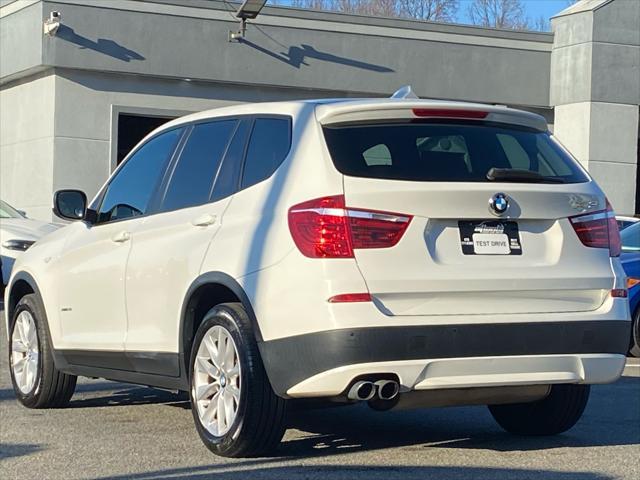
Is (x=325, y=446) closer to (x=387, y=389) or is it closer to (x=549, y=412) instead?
(x=387, y=389)

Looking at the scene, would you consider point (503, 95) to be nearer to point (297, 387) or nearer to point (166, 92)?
point (166, 92)

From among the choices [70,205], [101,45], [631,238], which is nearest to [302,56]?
[101,45]

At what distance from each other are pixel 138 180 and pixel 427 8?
35765mm

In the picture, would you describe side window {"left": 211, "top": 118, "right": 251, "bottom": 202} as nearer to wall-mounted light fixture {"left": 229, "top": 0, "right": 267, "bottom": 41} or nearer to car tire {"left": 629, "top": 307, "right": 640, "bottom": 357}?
car tire {"left": 629, "top": 307, "right": 640, "bottom": 357}

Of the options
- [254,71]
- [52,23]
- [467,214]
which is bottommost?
[467,214]

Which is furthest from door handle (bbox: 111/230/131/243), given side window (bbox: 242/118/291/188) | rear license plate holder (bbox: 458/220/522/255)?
rear license plate holder (bbox: 458/220/522/255)

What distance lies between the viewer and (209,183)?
7.36 metres

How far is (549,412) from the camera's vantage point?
25.4 feet

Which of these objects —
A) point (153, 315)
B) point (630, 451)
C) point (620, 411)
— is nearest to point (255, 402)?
point (153, 315)

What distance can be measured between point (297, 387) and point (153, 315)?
1482mm

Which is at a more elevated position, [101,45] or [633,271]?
[101,45]

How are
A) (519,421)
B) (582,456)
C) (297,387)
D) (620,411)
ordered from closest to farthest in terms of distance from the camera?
(297,387) < (582,456) < (519,421) < (620,411)

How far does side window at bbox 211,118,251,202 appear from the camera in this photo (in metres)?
7.14

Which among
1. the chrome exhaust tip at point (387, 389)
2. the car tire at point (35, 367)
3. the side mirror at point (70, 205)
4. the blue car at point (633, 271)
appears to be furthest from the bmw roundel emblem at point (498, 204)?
the blue car at point (633, 271)
